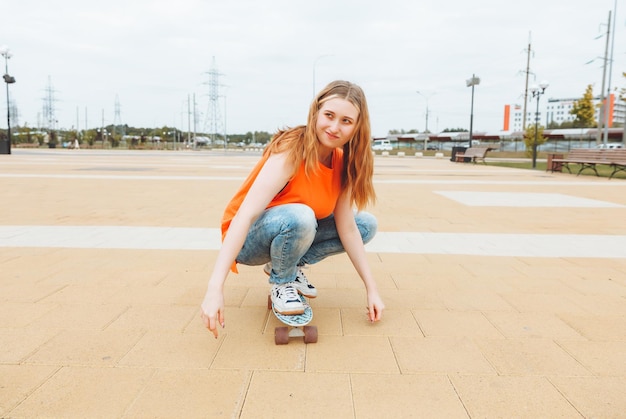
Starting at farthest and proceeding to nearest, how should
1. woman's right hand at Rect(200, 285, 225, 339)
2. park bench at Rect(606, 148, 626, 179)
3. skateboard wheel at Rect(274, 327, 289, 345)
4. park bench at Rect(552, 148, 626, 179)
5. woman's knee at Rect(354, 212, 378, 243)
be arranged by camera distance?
1. park bench at Rect(552, 148, 626, 179)
2. park bench at Rect(606, 148, 626, 179)
3. woman's knee at Rect(354, 212, 378, 243)
4. skateboard wheel at Rect(274, 327, 289, 345)
5. woman's right hand at Rect(200, 285, 225, 339)

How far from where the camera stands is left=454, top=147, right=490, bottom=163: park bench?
76.5 ft

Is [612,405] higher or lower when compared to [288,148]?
lower

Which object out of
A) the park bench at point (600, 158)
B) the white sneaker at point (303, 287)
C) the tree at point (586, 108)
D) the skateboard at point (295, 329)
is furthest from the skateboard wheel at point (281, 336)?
the tree at point (586, 108)

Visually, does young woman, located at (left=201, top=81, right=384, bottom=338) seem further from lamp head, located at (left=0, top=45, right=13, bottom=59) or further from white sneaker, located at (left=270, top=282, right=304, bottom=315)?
lamp head, located at (left=0, top=45, right=13, bottom=59)

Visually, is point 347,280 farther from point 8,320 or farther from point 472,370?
point 8,320

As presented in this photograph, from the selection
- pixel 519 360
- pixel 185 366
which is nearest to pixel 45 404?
pixel 185 366

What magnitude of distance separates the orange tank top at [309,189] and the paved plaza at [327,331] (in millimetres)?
651

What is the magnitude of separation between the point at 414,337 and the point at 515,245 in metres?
2.65

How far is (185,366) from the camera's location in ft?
6.73

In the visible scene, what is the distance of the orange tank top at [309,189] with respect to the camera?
2361 mm

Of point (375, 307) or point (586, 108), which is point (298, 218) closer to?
point (375, 307)

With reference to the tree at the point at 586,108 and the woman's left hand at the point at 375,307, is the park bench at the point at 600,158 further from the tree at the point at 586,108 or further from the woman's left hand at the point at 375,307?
the tree at the point at 586,108

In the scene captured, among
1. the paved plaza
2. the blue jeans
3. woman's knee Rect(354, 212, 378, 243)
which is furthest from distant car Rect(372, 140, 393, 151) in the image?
the blue jeans

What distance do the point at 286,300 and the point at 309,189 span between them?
1.88 ft
